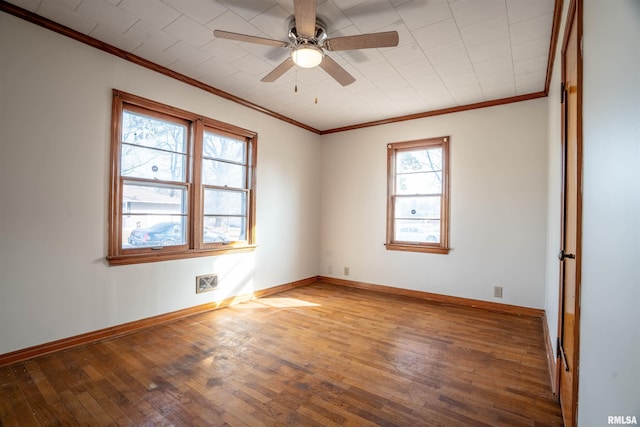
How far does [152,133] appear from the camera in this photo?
3322mm

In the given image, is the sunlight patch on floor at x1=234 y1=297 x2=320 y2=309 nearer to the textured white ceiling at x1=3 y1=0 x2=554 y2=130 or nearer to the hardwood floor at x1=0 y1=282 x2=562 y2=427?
the hardwood floor at x1=0 y1=282 x2=562 y2=427

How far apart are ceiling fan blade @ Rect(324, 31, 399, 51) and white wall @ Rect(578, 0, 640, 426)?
43.5 inches

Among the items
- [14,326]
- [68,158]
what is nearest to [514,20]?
[68,158]

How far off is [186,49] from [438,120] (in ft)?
11.3

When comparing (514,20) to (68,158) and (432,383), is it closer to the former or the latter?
(432,383)

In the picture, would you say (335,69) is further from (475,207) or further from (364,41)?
(475,207)

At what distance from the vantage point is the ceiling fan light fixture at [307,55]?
2291mm

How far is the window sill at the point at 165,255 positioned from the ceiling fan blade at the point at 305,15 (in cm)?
262

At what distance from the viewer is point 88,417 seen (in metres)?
1.81

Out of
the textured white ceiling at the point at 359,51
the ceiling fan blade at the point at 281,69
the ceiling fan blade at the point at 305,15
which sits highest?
the textured white ceiling at the point at 359,51

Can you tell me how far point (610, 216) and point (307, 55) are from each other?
212 centimetres

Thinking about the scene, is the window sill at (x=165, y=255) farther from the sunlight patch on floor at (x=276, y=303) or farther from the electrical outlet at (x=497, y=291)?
the electrical outlet at (x=497, y=291)

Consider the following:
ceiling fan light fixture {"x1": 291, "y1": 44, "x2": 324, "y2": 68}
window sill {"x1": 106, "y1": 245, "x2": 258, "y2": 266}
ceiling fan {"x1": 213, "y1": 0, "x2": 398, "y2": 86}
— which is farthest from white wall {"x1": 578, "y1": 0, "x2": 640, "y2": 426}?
window sill {"x1": 106, "y1": 245, "x2": 258, "y2": 266}

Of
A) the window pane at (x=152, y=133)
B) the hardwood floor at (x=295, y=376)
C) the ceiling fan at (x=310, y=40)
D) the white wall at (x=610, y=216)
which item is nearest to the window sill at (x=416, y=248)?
the hardwood floor at (x=295, y=376)
